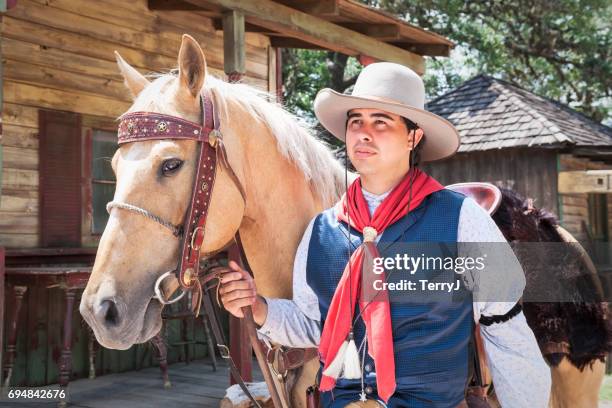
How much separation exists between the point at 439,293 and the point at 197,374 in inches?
191

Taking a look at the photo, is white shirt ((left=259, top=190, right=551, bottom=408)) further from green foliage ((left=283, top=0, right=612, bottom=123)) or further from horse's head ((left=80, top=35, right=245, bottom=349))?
green foliage ((left=283, top=0, right=612, bottom=123))

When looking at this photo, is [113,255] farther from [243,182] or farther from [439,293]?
[439,293]

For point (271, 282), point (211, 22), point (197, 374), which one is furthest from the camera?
point (211, 22)

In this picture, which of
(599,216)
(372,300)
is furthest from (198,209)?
(599,216)

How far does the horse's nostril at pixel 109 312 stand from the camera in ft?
5.42

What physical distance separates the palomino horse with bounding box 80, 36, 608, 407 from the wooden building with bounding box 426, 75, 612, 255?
7619 mm

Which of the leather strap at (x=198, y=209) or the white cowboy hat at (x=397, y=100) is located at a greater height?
the white cowboy hat at (x=397, y=100)

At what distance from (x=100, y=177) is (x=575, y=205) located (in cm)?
789

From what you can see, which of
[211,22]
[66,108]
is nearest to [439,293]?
[66,108]

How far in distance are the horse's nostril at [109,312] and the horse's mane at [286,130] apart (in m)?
0.64

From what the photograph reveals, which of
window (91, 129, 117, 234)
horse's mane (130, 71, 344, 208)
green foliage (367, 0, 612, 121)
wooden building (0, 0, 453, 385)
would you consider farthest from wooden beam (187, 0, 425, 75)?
green foliage (367, 0, 612, 121)

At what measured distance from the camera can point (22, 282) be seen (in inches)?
208

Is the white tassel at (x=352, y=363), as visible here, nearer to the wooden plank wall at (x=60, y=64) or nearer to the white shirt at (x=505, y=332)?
the white shirt at (x=505, y=332)

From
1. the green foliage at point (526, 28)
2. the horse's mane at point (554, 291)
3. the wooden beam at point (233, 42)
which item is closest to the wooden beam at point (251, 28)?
the wooden beam at point (233, 42)
